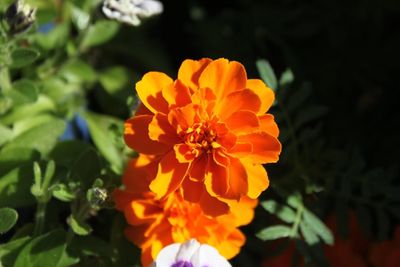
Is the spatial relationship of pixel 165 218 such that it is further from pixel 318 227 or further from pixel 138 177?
pixel 318 227

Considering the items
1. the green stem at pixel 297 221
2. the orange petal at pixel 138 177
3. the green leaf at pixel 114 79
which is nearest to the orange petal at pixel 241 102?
the orange petal at pixel 138 177

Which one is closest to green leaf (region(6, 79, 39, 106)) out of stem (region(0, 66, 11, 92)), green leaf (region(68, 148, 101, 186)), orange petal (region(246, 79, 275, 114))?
stem (region(0, 66, 11, 92))

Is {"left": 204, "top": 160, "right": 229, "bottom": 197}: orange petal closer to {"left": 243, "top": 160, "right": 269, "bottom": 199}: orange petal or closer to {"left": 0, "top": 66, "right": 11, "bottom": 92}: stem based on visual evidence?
{"left": 243, "top": 160, "right": 269, "bottom": 199}: orange petal

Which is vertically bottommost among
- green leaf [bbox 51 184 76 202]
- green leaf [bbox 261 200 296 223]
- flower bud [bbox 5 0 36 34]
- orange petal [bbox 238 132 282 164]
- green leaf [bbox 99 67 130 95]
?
green leaf [bbox 261 200 296 223]

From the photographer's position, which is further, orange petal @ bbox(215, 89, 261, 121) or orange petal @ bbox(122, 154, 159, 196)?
orange petal @ bbox(122, 154, 159, 196)

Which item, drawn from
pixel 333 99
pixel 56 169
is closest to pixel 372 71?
pixel 333 99

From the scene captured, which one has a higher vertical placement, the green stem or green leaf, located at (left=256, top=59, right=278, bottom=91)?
green leaf, located at (left=256, top=59, right=278, bottom=91)
